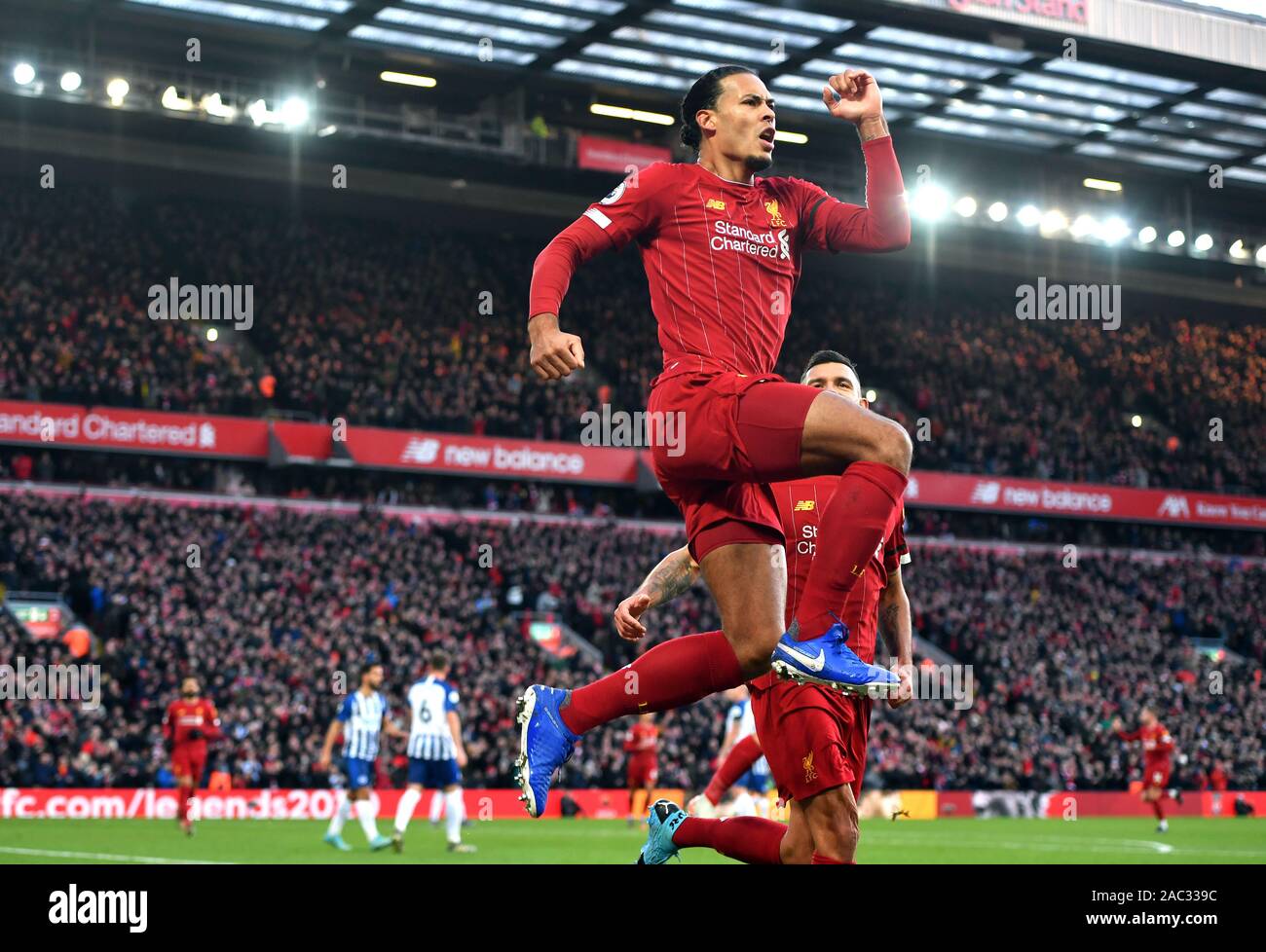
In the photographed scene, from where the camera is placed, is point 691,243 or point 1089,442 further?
point 1089,442

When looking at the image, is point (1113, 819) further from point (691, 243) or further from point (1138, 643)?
point (691, 243)

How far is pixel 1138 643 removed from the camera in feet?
121

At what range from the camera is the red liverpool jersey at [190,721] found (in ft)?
60.7

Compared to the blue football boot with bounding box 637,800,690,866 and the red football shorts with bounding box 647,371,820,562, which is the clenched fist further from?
the blue football boot with bounding box 637,800,690,866

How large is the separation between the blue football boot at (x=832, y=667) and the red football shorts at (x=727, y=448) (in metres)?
0.58

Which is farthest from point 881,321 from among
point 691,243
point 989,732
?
point 691,243

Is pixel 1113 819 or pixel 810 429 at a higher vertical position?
pixel 810 429

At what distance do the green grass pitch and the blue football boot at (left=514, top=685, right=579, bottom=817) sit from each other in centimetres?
638

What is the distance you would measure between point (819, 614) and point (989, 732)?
27426mm
